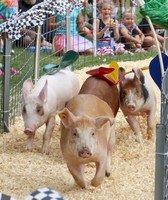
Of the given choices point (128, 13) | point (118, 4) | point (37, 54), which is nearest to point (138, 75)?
point (37, 54)

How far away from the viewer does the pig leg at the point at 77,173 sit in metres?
4.61

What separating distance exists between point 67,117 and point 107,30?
583cm

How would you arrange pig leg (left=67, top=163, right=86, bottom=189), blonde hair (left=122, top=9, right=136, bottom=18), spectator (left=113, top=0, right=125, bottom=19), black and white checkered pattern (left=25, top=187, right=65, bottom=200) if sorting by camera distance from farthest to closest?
spectator (left=113, top=0, right=125, bottom=19), blonde hair (left=122, top=9, right=136, bottom=18), pig leg (left=67, top=163, right=86, bottom=189), black and white checkered pattern (left=25, top=187, right=65, bottom=200)

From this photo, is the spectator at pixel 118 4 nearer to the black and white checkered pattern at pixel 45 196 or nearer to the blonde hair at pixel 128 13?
the blonde hair at pixel 128 13

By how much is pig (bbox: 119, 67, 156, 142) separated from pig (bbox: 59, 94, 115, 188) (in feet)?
2.61

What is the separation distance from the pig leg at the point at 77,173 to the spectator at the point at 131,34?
5677 mm

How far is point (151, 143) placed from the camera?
6.00 meters

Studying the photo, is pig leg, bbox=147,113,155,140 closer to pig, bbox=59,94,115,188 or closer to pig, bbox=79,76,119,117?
pig, bbox=79,76,119,117

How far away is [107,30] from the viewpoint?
10227 millimetres

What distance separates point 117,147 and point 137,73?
612 mm

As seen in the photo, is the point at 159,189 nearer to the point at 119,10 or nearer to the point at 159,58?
the point at 159,58

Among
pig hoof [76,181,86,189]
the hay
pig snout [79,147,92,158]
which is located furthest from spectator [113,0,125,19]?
pig snout [79,147,92,158]

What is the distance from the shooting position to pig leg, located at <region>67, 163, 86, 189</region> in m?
4.61

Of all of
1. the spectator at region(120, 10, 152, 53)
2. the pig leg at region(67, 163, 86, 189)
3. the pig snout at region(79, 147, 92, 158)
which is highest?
the pig snout at region(79, 147, 92, 158)
